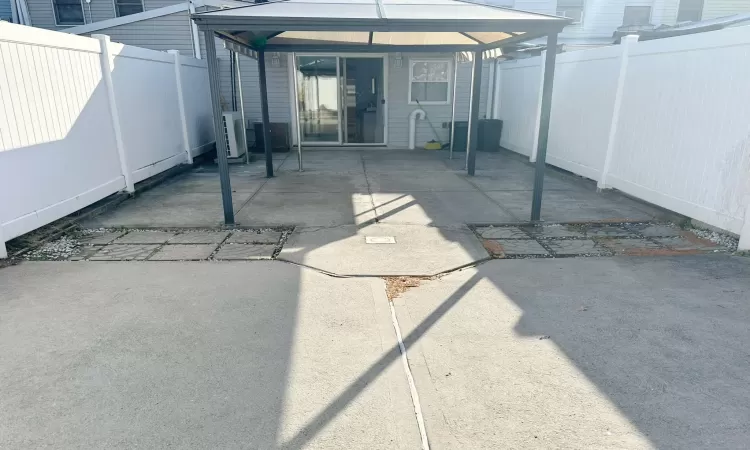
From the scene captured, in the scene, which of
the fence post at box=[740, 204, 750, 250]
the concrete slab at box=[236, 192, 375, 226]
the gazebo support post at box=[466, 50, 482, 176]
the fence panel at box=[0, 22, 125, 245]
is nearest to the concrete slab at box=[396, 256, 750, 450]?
the fence post at box=[740, 204, 750, 250]

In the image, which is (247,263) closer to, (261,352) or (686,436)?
(261,352)

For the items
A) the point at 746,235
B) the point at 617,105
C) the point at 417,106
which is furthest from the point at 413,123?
the point at 746,235

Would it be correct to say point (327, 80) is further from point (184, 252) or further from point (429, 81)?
point (184, 252)

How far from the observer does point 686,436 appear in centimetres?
213

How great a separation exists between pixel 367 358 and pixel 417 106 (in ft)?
32.9

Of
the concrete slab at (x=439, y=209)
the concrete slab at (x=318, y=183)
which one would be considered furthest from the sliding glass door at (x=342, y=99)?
the concrete slab at (x=439, y=209)

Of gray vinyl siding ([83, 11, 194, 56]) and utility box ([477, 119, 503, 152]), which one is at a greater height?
gray vinyl siding ([83, 11, 194, 56])

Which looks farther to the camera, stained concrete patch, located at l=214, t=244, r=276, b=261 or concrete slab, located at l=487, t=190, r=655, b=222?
concrete slab, located at l=487, t=190, r=655, b=222

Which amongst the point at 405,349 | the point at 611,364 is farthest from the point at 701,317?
the point at 405,349

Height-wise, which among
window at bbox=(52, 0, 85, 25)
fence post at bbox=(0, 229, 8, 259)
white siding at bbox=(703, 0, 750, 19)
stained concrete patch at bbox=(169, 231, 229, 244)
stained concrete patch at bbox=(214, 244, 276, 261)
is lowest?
stained concrete patch at bbox=(214, 244, 276, 261)

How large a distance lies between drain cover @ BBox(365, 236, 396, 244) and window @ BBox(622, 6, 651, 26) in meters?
12.8

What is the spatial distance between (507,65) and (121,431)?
1134 cm

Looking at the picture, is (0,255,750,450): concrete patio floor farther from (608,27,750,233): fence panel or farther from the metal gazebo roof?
the metal gazebo roof

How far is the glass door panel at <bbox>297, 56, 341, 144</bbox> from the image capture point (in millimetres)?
11570
